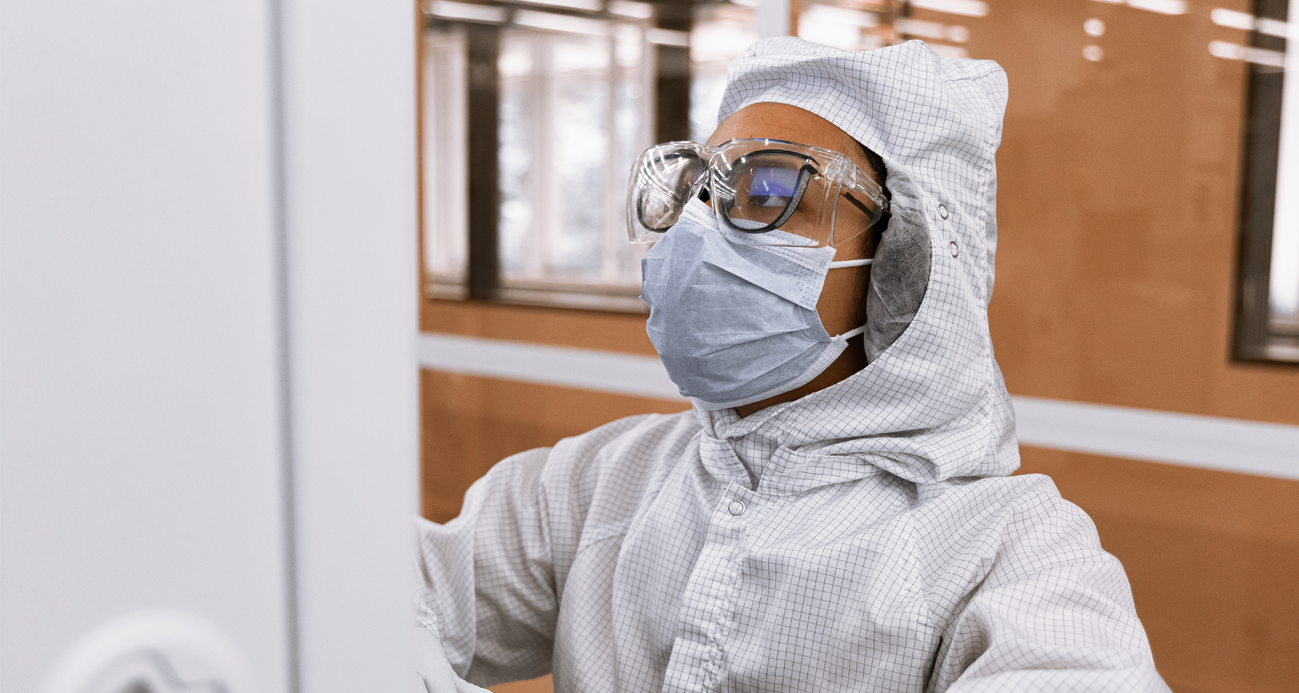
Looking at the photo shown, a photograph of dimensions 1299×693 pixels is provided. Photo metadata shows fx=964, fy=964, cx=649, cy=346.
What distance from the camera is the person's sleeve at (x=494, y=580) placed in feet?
4.25

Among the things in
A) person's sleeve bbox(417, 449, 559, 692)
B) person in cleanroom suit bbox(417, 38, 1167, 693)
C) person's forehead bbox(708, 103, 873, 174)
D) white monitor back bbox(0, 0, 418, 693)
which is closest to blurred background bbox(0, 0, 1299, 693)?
white monitor back bbox(0, 0, 418, 693)

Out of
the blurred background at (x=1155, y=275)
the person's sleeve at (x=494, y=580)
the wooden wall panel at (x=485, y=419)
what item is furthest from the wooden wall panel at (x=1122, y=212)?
the person's sleeve at (x=494, y=580)

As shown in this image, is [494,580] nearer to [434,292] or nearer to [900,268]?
[900,268]

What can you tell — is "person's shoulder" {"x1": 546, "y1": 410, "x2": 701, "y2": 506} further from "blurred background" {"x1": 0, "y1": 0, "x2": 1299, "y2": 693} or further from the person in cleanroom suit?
"blurred background" {"x1": 0, "y1": 0, "x2": 1299, "y2": 693}

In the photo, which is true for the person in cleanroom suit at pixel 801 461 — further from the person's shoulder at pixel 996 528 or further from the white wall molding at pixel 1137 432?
the white wall molding at pixel 1137 432

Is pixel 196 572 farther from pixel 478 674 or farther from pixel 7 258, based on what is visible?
pixel 478 674

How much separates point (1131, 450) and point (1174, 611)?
1.07ft

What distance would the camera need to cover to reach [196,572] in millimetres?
229

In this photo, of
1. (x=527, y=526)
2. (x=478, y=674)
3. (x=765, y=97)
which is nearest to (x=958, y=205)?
(x=765, y=97)

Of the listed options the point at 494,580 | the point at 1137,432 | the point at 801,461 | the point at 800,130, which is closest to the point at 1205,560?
the point at 1137,432

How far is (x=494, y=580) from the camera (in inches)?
51.9

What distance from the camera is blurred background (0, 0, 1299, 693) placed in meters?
0.21

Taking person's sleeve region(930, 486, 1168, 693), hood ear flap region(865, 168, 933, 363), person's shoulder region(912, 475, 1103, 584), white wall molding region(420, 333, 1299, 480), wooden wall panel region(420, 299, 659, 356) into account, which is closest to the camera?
person's sleeve region(930, 486, 1168, 693)

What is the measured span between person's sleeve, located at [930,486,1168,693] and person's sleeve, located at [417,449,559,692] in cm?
57
